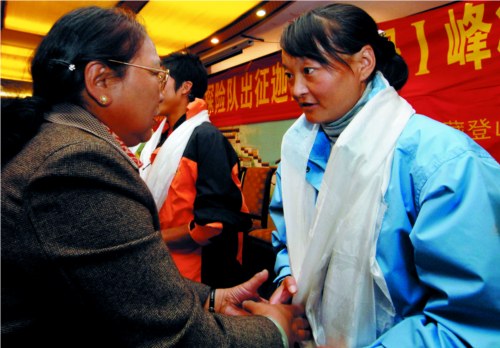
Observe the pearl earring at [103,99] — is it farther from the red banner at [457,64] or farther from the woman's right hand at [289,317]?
the red banner at [457,64]

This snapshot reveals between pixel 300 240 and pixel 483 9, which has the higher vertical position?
pixel 483 9

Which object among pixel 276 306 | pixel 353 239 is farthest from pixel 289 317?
pixel 353 239

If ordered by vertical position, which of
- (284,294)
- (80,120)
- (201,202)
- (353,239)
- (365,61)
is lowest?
(284,294)

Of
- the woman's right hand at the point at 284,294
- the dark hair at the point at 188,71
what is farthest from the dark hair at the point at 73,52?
the dark hair at the point at 188,71

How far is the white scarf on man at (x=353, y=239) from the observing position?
81 centimetres

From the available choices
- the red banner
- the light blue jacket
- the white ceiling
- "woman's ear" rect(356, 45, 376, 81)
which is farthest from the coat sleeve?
the white ceiling

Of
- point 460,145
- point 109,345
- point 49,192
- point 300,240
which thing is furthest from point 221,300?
point 460,145

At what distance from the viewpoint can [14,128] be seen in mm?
685

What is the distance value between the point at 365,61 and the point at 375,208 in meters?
0.47

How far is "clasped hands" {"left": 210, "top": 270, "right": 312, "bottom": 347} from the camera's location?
0.88m

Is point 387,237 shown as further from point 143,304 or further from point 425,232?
point 143,304

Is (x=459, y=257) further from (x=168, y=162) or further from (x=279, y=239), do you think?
(x=168, y=162)

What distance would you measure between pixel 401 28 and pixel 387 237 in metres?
2.28

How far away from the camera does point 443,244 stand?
665 mm
